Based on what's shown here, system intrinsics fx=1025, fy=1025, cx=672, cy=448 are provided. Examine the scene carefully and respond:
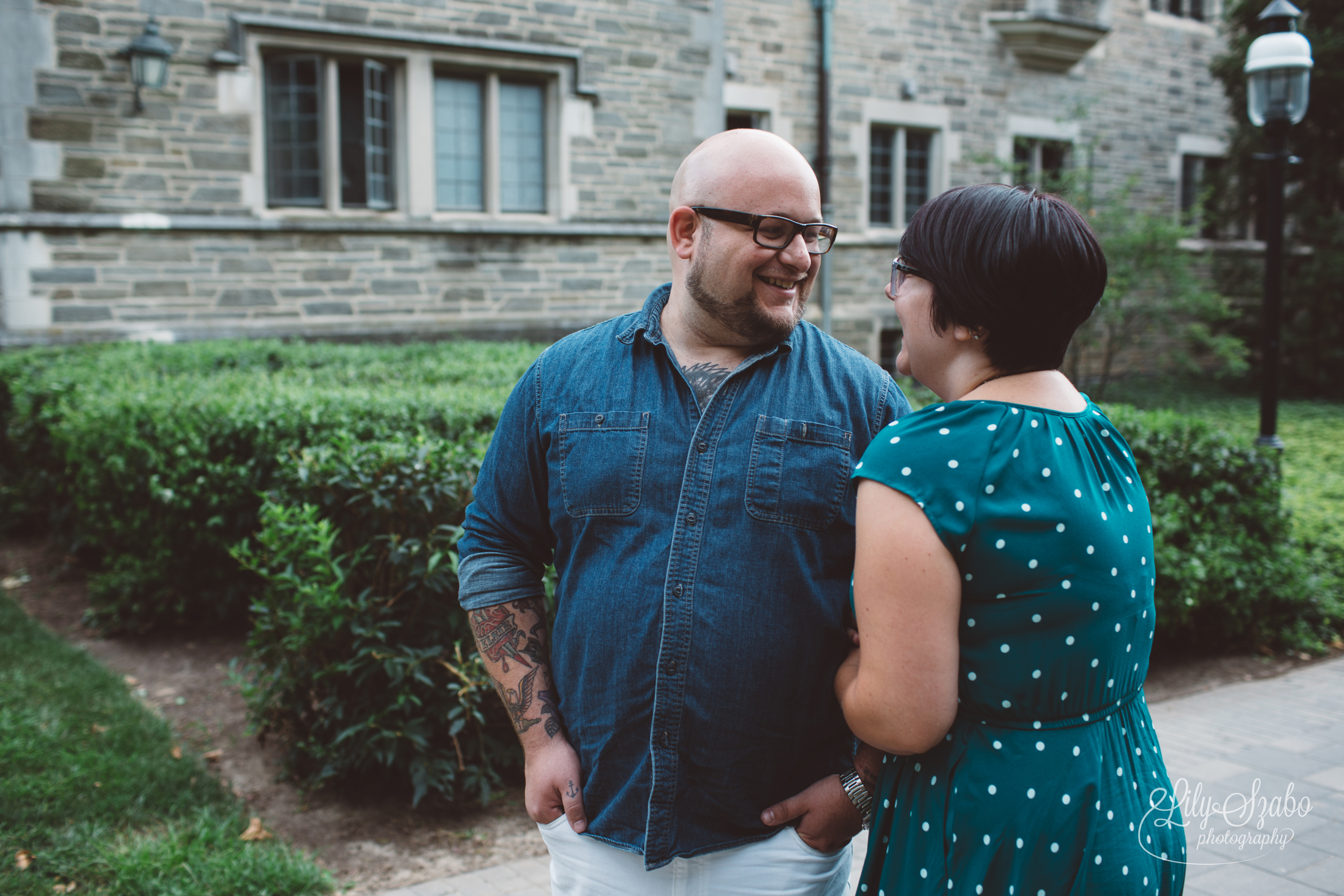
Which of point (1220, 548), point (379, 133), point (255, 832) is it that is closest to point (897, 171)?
point (379, 133)

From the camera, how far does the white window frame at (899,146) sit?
15.2 meters

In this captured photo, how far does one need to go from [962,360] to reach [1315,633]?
561cm

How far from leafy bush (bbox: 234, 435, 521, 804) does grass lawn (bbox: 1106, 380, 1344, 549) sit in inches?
189

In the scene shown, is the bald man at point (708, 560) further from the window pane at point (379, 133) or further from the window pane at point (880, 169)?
the window pane at point (880, 169)

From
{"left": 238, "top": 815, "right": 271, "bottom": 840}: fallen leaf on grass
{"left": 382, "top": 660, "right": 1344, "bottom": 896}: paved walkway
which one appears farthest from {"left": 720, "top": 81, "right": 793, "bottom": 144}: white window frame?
{"left": 238, "top": 815, "right": 271, "bottom": 840}: fallen leaf on grass

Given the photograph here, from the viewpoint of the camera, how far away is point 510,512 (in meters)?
1.95

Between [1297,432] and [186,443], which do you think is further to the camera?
[1297,432]

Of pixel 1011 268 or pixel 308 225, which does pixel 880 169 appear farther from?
pixel 1011 268

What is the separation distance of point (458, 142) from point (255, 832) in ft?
31.6

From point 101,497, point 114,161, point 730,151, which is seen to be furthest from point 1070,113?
point 730,151

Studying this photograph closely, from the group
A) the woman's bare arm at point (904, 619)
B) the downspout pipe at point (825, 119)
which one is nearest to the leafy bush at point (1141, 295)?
the downspout pipe at point (825, 119)

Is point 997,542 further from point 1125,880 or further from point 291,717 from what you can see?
point 291,717

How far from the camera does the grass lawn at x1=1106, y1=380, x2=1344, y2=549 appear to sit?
297 inches

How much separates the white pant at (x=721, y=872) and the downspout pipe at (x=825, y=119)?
13.0 meters
